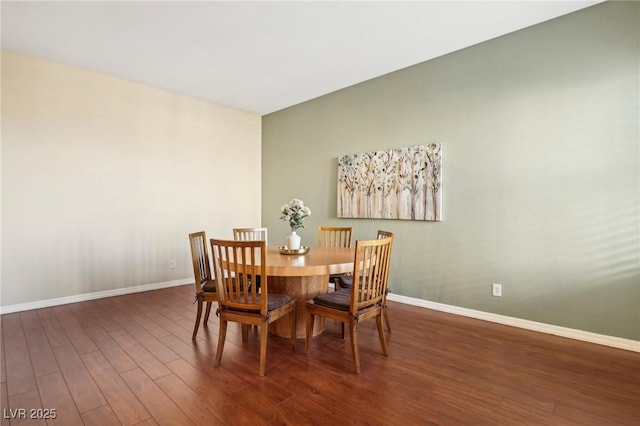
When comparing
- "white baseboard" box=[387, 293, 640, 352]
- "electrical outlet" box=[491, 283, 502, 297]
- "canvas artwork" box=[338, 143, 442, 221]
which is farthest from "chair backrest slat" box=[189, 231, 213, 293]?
"electrical outlet" box=[491, 283, 502, 297]

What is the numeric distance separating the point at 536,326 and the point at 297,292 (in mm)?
2277

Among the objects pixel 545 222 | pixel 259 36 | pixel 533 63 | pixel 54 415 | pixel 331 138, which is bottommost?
pixel 54 415

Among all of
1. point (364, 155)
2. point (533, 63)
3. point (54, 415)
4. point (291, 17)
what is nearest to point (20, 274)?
point (54, 415)

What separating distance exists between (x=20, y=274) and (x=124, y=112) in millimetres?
2288

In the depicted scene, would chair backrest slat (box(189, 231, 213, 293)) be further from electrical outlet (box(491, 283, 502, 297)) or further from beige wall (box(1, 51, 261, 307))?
electrical outlet (box(491, 283, 502, 297))

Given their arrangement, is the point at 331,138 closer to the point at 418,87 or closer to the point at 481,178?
the point at 418,87

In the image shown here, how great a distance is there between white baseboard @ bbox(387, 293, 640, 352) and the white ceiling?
2.83m

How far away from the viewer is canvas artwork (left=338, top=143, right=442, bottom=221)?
3.62 meters

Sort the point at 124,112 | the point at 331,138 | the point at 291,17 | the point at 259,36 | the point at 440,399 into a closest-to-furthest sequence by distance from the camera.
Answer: the point at 440,399 < the point at 291,17 < the point at 259,36 < the point at 124,112 < the point at 331,138

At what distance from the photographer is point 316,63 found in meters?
3.76

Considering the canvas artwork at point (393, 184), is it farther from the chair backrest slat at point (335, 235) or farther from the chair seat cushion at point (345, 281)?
the chair seat cushion at point (345, 281)

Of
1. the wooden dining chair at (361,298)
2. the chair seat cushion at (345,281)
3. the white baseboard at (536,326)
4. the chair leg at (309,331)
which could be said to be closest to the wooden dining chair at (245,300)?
the chair leg at (309,331)

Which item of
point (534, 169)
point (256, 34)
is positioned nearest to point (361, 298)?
point (534, 169)

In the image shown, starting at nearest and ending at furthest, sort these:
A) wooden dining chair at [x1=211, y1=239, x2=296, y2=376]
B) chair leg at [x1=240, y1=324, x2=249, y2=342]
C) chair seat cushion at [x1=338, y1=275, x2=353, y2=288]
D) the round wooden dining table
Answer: wooden dining chair at [x1=211, y1=239, x2=296, y2=376] < the round wooden dining table < chair leg at [x1=240, y1=324, x2=249, y2=342] < chair seat cushion at [x1=338, y1=275, x2=353, y2=288]
